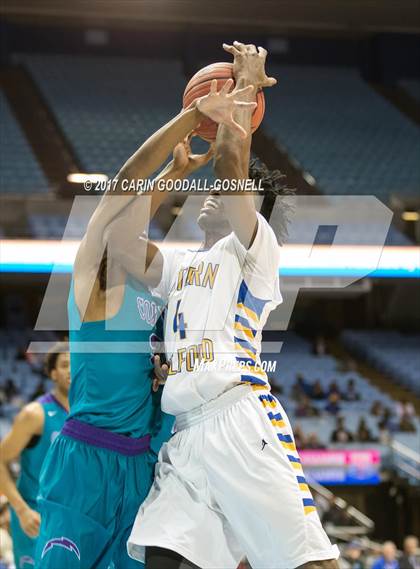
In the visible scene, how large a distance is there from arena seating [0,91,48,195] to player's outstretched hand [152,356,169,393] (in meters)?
→ 5.77

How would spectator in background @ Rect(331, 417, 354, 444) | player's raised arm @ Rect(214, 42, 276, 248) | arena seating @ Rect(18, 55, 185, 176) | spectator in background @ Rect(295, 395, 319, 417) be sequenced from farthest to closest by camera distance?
spectator in background @ Rect(295, 395, 319, 417) < spectator in background @ Rect(331, 417, 354, 444) < arena seating @ Rect(18, 55, 185, 176) < player's raised arm @ Rect(214, 42, 276, 248)

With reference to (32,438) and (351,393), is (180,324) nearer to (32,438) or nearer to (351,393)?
(32,438)

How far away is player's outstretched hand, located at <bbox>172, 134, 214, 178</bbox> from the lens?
2912mm

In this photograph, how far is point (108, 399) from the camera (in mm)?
2711

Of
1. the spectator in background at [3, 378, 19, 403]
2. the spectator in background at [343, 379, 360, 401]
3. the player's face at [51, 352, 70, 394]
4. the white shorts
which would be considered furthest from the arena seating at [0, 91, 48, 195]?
the white shorts

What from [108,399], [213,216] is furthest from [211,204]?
[108,399]

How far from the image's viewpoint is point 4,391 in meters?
9.66

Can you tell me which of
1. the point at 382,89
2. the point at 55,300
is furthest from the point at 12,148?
the point at 55,300

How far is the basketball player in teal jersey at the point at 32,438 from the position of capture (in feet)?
13.9

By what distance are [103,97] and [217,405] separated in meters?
7.94

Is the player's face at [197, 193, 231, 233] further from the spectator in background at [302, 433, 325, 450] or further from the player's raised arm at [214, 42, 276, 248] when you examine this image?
the spectator in background at [302, 433, 325, 450]

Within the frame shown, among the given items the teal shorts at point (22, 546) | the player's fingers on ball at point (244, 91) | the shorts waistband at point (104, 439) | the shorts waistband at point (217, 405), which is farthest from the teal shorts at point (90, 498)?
the teal shorts at point (22, 546)

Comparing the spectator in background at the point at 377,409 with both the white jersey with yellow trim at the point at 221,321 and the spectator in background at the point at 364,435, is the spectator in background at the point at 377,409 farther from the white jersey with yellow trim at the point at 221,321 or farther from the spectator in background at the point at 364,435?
the white jersey with yellow trim at the point at 221,321

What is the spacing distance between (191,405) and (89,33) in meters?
9.93
